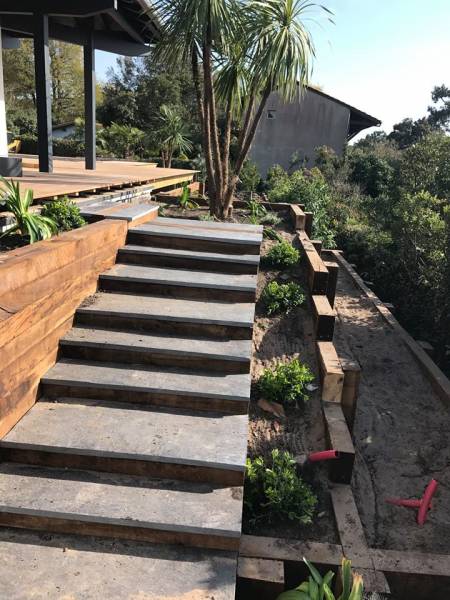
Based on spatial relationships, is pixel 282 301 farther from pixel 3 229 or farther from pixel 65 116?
pixel 65 116

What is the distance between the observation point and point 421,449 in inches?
161

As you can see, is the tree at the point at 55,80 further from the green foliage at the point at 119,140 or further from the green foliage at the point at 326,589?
the green foliage at the point at 326,589

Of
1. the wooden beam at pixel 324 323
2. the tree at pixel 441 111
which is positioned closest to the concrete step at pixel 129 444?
the wooden beam at pixel 324 323

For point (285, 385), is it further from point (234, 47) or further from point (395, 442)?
point (234, 47)

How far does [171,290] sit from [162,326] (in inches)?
20.1

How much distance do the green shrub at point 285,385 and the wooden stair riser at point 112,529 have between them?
4.53 feet

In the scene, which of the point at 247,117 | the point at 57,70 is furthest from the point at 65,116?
the point at 247,117

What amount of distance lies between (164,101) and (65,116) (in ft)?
35.5

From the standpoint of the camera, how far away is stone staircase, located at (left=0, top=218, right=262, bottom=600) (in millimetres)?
2139

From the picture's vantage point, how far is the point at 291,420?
3518 millimetres

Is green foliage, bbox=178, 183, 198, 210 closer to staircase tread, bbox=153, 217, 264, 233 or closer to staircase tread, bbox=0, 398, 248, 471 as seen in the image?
staircase tread, bbox=153, 217, 264, 233

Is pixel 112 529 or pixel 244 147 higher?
pixel 244 147

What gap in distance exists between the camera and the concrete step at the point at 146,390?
2.98 m

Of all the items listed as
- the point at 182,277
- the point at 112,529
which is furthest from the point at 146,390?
the point at 182,277
